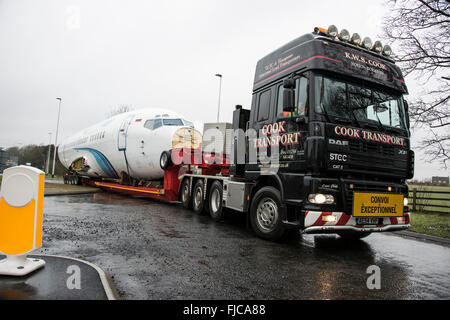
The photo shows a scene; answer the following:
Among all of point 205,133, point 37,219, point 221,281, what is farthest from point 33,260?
point 205,133

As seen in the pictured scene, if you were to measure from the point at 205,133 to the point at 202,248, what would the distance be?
5.06 m

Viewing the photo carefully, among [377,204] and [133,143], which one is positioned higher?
[133,143]

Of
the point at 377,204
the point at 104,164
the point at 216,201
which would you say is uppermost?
the point at 104,164

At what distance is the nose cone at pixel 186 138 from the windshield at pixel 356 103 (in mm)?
6455

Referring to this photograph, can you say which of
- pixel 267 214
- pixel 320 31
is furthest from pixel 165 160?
pixel 320 31

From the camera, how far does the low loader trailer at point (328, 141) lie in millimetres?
5281

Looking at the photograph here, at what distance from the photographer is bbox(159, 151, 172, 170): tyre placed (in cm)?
1139

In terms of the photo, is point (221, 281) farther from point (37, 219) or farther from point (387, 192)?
point (387, 192)

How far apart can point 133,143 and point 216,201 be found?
240 inches

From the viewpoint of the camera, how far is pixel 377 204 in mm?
5484

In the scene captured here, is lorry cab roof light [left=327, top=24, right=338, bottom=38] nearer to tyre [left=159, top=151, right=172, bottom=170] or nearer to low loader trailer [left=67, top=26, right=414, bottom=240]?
low loader trailer [left=67, top=26, right=414, bottom=240]

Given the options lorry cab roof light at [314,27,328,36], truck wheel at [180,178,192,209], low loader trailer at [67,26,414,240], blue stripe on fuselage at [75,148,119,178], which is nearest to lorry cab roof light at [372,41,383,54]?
low loader trailer at [67,26,414,240]

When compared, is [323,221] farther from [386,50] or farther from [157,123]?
[157,123]

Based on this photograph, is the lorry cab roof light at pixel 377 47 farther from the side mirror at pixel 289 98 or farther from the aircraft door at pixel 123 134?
the aircraft door at pixel 123 134
